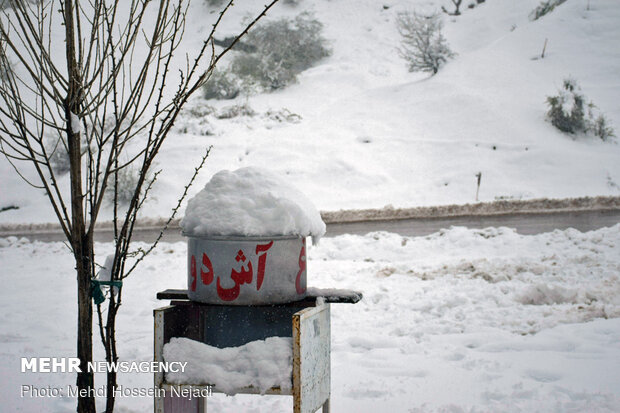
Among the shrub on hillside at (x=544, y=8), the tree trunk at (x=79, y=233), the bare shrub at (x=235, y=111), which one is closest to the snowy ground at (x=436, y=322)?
the tree trunk at (x=79, y=233)

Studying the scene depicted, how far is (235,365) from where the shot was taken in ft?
8.22

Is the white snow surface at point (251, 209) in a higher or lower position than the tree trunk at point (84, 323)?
higher

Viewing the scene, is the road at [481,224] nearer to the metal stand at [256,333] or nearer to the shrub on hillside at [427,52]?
the metal stand at [256,333]

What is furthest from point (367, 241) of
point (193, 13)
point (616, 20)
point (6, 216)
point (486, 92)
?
point (193, 13)

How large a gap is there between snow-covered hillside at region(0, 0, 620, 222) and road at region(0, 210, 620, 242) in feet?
10.1

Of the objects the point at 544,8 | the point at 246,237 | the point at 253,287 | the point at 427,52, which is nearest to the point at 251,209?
the point at 246,237

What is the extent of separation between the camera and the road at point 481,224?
9.70m

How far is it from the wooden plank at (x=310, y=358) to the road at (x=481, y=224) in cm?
743

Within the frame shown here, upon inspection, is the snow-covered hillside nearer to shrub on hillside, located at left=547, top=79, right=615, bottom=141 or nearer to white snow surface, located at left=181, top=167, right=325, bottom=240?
shrub on hillside, located at left=547, top=79, right=615, bottom=141

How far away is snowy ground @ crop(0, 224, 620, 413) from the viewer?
355 cm

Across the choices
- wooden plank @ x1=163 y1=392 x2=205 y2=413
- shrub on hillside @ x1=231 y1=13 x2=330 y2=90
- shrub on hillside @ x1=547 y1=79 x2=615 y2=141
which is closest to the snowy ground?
wooden plank @ x1=163 y1=392 x2=205 y2=413

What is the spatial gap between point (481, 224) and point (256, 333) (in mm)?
7846

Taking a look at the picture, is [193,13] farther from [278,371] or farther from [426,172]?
[278,371]

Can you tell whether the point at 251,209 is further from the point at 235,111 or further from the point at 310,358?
the point at 235,111
